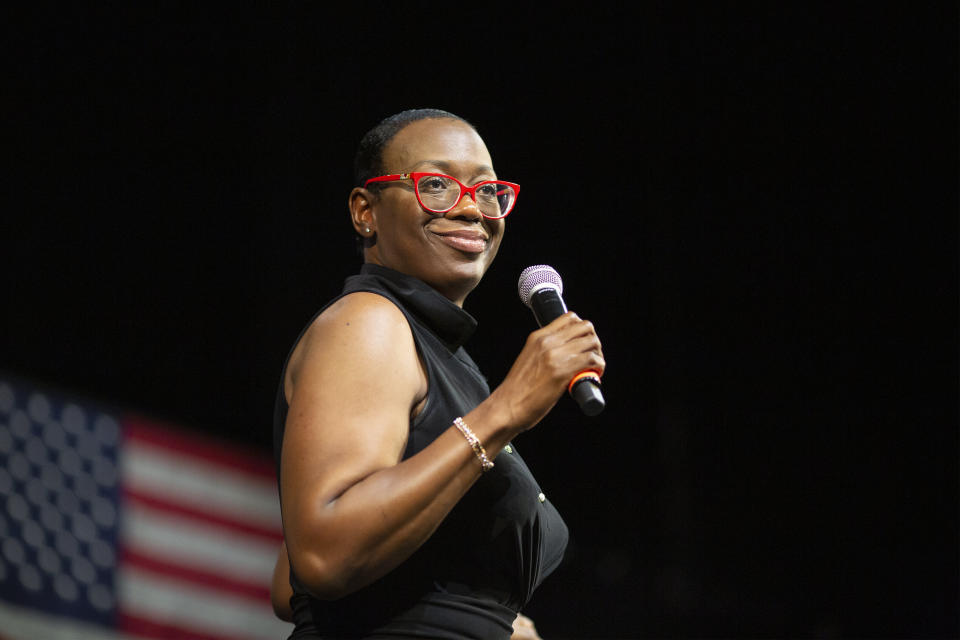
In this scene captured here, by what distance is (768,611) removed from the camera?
370 centimetres

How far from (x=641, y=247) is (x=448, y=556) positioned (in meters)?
2.94

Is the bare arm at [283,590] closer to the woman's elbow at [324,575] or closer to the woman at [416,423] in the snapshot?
the woman at [416,423]

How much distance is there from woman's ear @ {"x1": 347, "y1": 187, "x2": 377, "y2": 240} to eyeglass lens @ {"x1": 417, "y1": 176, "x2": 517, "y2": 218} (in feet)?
0.36

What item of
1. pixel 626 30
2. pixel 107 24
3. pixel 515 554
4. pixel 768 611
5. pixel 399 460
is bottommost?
pixel 768 611

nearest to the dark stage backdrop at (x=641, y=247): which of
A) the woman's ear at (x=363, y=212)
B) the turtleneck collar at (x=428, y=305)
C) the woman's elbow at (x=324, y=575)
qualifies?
the woman's ear at (x=363, y=212)

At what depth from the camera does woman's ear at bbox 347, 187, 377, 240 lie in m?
1.52

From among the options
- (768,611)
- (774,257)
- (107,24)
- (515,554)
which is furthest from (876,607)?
(107,24)

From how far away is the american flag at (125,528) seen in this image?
2.99 metres

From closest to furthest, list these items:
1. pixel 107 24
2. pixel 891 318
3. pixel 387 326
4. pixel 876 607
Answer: pixel 387 326, pixel 107 24, pixel 876 607, pixel 891 318

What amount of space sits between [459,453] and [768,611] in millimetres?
2943

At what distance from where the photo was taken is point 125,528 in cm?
323

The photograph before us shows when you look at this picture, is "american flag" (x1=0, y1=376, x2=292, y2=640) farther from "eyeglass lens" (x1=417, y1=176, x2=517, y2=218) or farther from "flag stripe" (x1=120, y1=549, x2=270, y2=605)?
"eyeglass lens" (x1=417, y1=176, x2=517, y2=218)

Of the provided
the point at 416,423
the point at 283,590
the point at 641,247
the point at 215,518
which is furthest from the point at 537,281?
the point at 641,247

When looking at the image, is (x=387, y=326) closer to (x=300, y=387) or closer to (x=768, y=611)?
(x=300, y=387)
